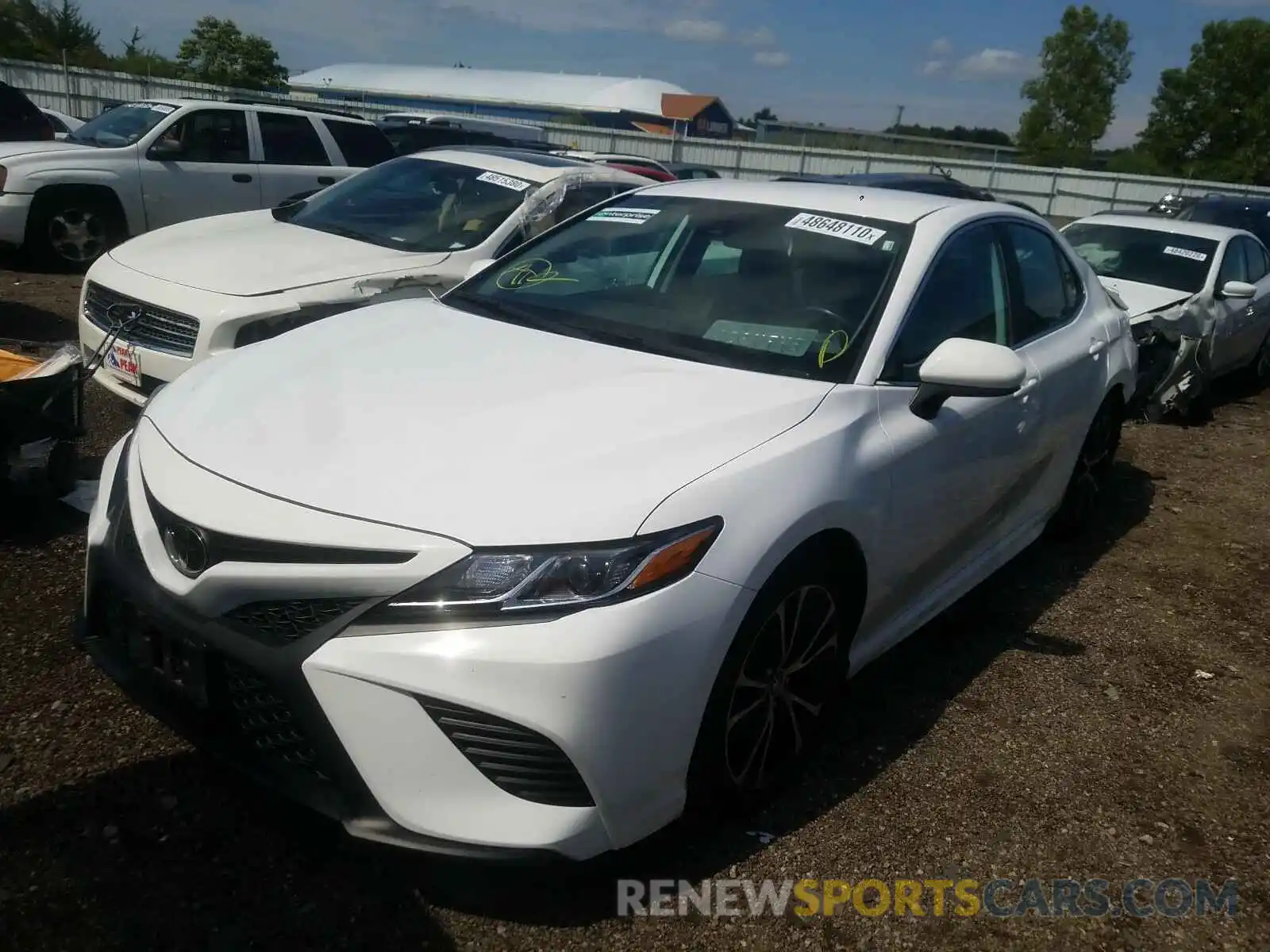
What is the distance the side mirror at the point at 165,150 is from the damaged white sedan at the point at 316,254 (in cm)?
368

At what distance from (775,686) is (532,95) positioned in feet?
240

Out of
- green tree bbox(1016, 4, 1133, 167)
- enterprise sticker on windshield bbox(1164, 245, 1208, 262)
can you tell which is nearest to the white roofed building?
green tree bbox(1016, 4, 1133, 167)

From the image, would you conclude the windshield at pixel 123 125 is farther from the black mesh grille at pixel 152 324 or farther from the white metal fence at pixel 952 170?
the white metal fence at pixel 952 170

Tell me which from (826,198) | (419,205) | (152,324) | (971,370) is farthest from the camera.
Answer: (419,205)

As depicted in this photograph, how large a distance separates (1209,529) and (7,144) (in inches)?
392

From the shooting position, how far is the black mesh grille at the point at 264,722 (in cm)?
218

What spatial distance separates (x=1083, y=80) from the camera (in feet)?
160

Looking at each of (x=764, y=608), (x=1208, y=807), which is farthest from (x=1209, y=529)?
(x=764, y=608)

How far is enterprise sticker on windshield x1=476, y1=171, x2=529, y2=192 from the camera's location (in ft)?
21.0

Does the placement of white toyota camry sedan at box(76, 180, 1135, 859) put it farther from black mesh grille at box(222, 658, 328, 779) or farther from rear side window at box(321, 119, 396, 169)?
rear side window at box(321, 119, 396, 169)

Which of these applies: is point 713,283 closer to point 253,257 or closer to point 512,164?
point 253,257

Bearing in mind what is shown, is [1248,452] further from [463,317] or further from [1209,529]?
[463,317]

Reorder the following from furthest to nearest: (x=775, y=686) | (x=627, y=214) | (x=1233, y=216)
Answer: (x=1233, y=216)
(x=627, y=214)
(x=775, y=686)

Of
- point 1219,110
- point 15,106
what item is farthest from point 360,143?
point 1219,110
